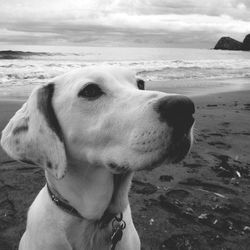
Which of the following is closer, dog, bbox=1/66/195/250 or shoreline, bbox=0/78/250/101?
dog, bbox=1/66/195/250

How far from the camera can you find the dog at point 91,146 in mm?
2619

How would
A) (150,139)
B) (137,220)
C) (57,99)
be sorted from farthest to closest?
(137,220) < (57,99) < (150,139)

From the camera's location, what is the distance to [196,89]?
15.0m

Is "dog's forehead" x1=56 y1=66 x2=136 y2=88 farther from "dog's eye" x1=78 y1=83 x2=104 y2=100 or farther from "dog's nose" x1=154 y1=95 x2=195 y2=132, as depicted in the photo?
"dog's nose" x1=154 y1=95 x2=195 y2=132

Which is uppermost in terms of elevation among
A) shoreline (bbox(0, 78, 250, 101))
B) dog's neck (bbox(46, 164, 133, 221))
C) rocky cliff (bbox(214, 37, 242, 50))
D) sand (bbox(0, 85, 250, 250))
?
dog's neck (bbox(46, 164, 133, 221))

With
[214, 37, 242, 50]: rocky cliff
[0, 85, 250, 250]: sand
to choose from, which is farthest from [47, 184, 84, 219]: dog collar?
[214, 37, 242, 50]: rocky cliff

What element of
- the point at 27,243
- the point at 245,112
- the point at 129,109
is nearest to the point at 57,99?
the point at 129,109

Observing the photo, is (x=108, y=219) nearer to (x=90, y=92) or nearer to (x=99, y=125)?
(x=99, y=125)

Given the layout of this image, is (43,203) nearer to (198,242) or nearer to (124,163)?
(124,163)

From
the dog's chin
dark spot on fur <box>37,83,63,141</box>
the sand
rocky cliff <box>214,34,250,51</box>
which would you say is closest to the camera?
the dog's chin

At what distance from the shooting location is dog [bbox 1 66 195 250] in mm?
2619

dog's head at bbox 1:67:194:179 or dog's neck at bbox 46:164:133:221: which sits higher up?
dog's head at bbox 1:67:194:179

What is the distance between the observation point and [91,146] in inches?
117

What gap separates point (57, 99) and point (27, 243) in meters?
1.36
